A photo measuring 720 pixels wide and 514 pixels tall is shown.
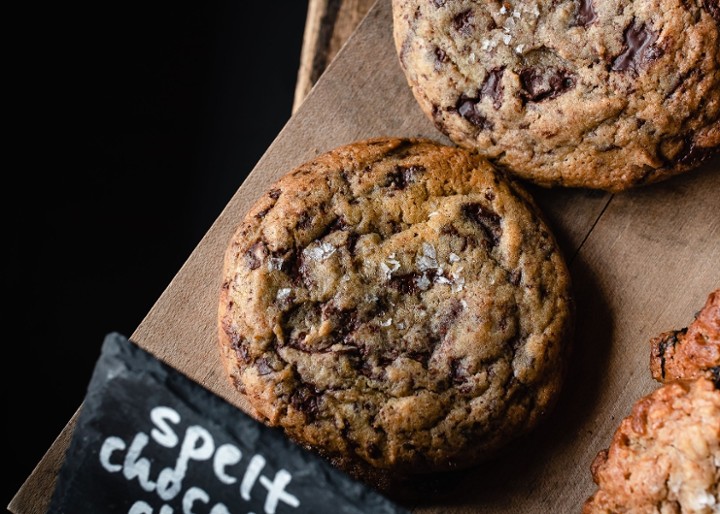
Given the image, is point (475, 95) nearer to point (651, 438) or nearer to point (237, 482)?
point (651, 438)

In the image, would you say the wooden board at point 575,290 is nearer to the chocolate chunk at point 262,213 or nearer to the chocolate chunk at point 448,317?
the chocolate chunk at point 262,213

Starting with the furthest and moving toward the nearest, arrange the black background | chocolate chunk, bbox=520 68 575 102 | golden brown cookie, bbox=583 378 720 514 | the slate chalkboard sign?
the black background < chocolate chunk, bbox=520 68 575 102 < golden brown cookie, bbox=583 378 720 514 < the slate chalkboard sign

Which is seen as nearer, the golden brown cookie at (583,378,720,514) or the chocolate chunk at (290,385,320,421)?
the golden brown cookie at (583,378,720,514)

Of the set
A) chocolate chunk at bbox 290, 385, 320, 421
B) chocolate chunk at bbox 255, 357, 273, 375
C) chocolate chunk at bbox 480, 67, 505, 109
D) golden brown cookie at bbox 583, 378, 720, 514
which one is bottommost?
golden brown cookie at bbox 583, 378, 720, 514

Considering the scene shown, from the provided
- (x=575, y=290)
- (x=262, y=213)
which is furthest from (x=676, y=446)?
(x=262, y=213)

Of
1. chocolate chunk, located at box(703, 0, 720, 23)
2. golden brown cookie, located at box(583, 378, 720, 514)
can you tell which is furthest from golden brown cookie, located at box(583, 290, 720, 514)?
chocolate chunk, located at box(703, 0, 720, 23)

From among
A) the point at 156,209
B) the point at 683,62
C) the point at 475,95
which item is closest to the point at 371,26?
the point at 475,95

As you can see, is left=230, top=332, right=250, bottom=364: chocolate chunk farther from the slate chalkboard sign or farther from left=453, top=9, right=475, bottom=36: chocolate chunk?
left=453, top=9, right=475, bottom=36: chocolate chunk
